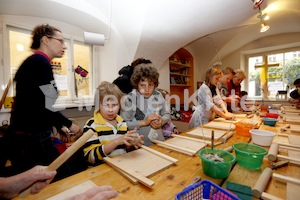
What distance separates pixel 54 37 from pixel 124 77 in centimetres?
82

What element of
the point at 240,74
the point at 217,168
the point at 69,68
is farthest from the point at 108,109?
the point at 240,74

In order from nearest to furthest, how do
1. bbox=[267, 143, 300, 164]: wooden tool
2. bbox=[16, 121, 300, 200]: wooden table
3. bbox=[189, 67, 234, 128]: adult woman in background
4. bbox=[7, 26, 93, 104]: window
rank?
bbox=[16, 121, 300, 200]: wooden table → bbox=[267, 143, 300, 164]: wooden tool → bbox=[189, 67, 234, 128]: adult woman in background → bbox=[7, 26, 93, 104]: window

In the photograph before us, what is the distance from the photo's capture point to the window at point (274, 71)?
552 centimetres

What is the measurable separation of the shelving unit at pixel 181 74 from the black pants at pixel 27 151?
4.44 meters

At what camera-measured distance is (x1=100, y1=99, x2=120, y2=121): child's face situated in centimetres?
121

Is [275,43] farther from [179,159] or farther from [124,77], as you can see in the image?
[179,159]

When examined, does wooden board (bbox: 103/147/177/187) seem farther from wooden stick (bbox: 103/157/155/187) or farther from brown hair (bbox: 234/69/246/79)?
brown hair (bbox: 234/69/246/79)

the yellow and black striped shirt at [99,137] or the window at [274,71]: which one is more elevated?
the window at [274,71]

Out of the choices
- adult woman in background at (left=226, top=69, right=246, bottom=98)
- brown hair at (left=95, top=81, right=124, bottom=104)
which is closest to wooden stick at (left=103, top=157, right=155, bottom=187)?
brown hair at (left=95, top=81, right=124, bottom=104)

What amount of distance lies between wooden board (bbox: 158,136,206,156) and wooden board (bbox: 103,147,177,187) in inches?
6.9

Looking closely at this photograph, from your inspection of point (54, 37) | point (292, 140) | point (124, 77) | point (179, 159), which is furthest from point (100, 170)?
point (292, 140)

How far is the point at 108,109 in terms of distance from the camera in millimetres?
1206

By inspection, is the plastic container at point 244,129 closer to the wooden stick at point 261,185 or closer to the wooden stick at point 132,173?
the wooden stick at point 261,185

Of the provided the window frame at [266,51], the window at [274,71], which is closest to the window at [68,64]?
the window frame at [266,51]
